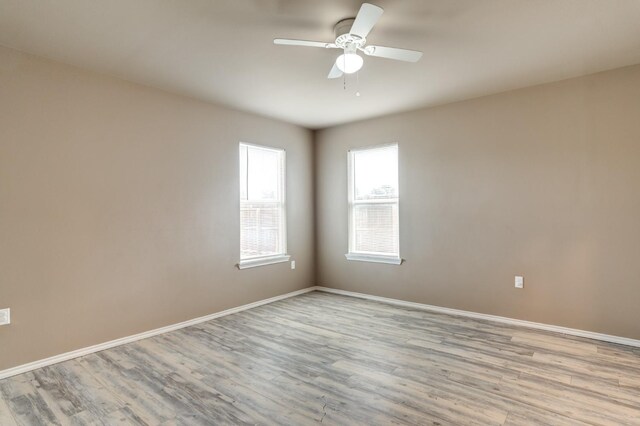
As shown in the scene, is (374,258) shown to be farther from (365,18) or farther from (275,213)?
(365,18)

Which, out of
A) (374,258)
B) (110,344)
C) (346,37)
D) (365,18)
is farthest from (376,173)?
(110,344)

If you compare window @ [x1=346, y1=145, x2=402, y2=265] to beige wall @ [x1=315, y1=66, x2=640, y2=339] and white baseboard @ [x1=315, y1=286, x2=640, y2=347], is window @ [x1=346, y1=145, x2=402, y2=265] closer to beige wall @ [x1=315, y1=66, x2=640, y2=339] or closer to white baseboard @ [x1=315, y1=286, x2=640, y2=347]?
beige wall @ [x1=315, y1=66, x2=640, y2=339]

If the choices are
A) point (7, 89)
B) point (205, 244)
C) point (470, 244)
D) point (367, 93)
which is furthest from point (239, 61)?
point (470, 244)

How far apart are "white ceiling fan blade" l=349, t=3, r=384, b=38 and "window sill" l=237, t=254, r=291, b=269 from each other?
3094 mm

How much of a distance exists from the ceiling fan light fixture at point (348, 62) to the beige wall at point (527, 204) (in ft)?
7.02

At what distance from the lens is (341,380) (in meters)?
2.52

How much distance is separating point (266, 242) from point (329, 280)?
48.1 inches

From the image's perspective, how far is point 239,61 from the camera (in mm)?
2980

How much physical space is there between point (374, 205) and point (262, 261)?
1732mm

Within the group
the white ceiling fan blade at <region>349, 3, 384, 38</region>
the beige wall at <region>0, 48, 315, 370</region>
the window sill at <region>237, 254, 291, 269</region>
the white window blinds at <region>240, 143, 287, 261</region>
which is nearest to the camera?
the white ceiling fan blade at <region>349, 3, 384, 38</region>

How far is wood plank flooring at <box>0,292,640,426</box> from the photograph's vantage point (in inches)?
82.7

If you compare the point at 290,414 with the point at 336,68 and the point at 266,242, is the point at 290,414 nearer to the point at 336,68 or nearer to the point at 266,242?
the point at 336,68

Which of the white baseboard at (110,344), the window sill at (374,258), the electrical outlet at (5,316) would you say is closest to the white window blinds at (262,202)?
the white baseboard at (110,344)

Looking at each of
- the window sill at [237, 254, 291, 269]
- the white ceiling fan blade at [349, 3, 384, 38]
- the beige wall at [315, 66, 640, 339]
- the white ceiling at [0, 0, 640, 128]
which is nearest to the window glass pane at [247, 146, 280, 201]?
the window sill at [237, 254, 291, 269]
